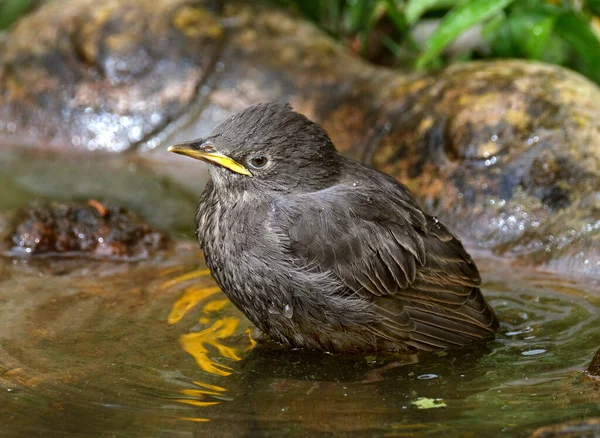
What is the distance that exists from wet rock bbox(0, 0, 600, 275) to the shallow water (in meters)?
0.63

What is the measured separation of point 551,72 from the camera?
22.7 ft

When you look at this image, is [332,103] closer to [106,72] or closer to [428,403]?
[106,72]

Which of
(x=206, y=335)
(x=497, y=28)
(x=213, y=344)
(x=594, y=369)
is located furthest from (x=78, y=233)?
(x=497, y=28)

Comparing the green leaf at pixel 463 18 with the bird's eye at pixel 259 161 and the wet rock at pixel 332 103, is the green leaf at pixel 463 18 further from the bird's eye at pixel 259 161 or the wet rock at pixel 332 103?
the bird's eye at pixel 259 161

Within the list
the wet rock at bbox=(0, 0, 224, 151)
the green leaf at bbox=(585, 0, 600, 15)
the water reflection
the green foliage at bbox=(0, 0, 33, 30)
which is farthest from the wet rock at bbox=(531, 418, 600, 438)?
the green foliage at bbox=(0, 0, 33, 30)

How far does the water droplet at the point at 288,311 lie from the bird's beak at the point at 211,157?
0.74 m

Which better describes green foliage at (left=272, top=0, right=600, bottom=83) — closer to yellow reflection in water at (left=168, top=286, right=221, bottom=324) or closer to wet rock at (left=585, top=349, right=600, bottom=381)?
yellow reflection in water at (left=168, top=286, right=221, bottom=324)

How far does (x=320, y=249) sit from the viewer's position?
4801mm

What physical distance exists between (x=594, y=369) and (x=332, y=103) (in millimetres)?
4238

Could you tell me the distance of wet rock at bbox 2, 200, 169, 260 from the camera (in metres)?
6.28

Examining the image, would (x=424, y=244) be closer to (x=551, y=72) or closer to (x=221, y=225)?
(x=221, y=225)

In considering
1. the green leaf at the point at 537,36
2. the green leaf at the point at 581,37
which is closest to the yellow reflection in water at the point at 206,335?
the green leaf at the point at 537,36

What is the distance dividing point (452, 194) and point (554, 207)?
0.72 meters

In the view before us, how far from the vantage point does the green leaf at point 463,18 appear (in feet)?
23.1
